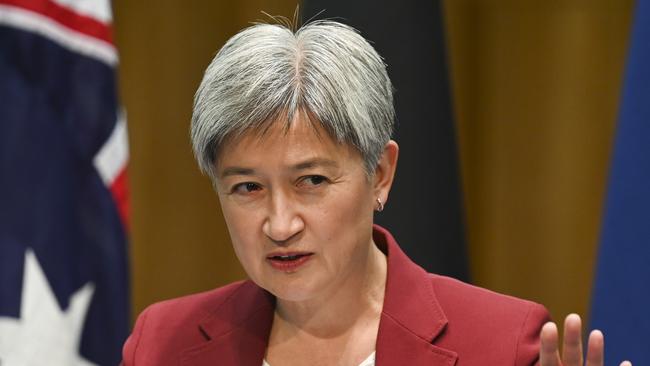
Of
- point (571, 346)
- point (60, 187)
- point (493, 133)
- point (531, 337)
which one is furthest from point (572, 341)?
point (493, 133)

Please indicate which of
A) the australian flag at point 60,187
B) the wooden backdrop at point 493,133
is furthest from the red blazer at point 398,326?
the wooden backdrop at point 493,133

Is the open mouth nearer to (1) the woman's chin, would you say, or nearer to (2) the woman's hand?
(1) the woman's chin

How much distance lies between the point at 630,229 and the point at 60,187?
4.27ft

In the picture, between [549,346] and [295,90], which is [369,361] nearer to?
[549,346]

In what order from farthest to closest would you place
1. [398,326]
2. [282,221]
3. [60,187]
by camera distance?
1. [60,187]
2. [398,326]
3. [282,221]

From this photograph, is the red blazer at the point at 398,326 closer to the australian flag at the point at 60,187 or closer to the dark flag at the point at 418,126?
the australian flag at the point at 60,187

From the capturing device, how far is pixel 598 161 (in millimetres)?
3377

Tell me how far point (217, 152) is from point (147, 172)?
6.62ft

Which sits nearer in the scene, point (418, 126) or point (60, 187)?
point (60, 187)

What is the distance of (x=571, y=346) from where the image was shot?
154cm

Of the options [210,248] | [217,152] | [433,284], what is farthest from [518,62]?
[217,152]

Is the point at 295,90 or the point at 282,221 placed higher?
the point at 295,90

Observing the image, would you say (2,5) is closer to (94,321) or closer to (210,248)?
(94,321)

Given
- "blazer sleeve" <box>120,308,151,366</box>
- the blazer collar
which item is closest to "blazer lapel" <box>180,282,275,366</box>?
the blazer collar
